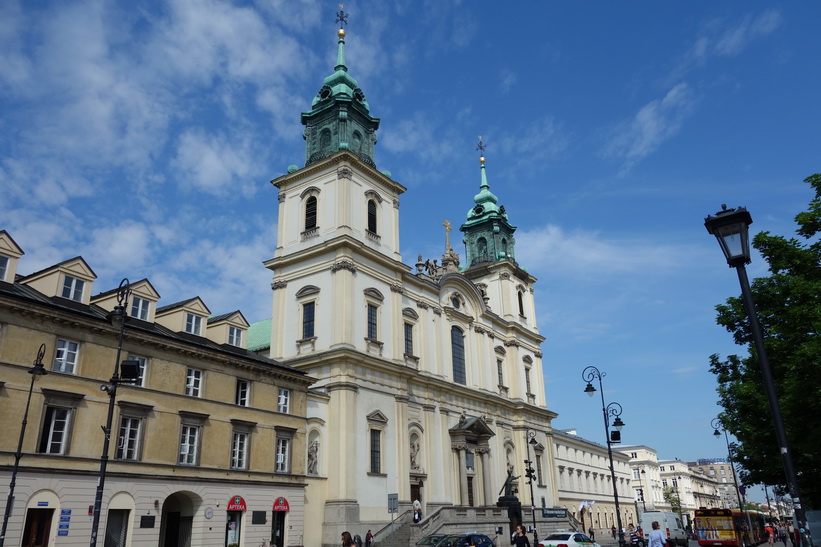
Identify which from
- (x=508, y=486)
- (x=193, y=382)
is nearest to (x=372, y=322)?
(x=193, y=382)

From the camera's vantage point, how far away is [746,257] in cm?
988

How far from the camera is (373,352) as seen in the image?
40.9m

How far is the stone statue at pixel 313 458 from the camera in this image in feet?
114

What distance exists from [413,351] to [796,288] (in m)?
26.8

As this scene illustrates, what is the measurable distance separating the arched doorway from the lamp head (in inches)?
921

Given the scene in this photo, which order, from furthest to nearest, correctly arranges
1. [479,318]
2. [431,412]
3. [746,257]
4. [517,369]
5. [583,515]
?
[583,515] → [517,369] → [479,318] → [431,412] → [746,257]

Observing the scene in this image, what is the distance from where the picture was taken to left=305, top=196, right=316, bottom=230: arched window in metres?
44.2

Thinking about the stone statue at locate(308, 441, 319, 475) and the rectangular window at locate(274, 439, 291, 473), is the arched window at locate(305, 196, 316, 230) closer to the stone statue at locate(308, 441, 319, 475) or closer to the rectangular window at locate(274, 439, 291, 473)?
the stone statue at locate(308, 441, 319, 475)

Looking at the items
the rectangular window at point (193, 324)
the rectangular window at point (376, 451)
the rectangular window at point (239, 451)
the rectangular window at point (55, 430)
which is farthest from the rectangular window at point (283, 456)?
A: the rectangular window at point (55, 430)

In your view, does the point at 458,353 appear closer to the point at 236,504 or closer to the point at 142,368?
the point at 236,504

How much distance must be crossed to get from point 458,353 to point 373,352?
11.3 m

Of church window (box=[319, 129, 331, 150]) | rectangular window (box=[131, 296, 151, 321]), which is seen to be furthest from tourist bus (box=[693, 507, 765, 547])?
rectangular window (box=[131, 296, 151, 321])

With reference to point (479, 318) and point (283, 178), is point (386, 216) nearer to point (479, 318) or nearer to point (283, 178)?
point (283, 178)

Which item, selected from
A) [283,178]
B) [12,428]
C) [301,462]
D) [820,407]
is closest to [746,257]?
[820,407]
